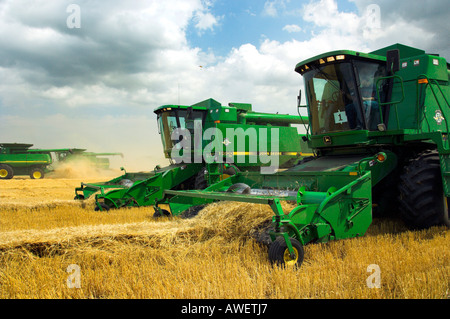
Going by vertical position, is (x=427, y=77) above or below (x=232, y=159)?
above

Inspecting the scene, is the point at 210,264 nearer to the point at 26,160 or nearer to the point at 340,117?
the point at 340,117

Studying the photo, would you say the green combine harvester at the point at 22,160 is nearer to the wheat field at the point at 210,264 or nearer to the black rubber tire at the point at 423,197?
the wheat field at the point at 210,264

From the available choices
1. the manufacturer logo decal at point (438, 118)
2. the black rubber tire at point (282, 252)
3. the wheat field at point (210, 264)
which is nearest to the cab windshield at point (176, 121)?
the wheat field at point (210, 264)

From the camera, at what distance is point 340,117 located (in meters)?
4.94

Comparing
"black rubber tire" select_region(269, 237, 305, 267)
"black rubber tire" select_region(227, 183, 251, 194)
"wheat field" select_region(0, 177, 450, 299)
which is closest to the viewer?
"wheat field" select_region(0, 177, 450, 299)

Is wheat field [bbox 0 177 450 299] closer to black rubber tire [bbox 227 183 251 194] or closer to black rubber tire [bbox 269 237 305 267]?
black rubber tire [bbox 269 237 305 267]

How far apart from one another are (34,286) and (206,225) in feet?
5.56

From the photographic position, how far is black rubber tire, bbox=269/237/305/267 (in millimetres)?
2746

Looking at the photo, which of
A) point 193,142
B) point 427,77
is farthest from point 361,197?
point 193,142

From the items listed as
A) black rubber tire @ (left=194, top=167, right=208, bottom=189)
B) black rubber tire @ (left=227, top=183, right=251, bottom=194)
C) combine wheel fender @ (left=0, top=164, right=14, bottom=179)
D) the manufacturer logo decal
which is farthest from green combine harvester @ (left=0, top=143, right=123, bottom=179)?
the manufacturer logo decal

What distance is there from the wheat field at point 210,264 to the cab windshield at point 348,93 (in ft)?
5.00

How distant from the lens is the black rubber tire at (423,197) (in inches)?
157
